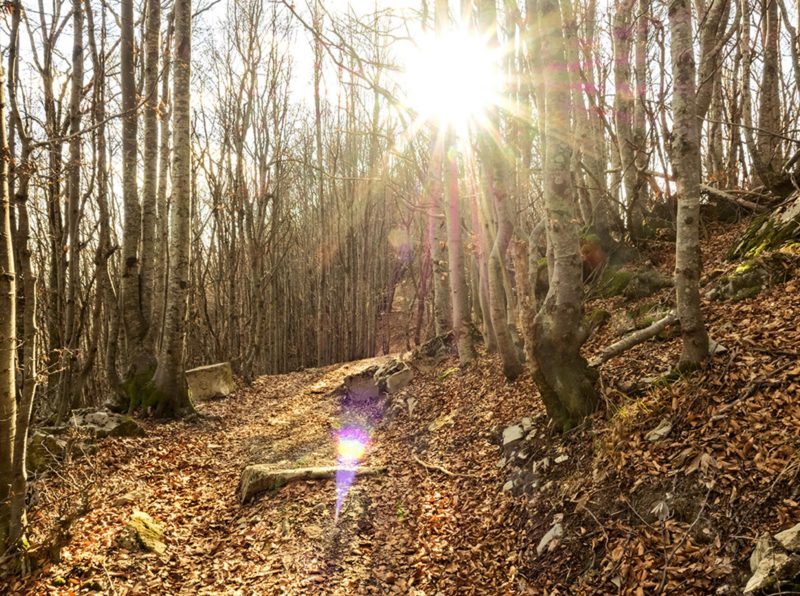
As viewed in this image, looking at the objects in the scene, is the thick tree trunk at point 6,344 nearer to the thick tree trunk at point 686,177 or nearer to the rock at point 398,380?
the thick tree trunk at point 686,177

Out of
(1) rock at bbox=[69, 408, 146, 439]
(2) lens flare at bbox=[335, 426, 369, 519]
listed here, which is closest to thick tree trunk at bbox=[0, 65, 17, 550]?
(2) lens flare at bbox=[335, 426, 369, 519]

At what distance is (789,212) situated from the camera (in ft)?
17.0

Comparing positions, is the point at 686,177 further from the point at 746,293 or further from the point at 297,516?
the point at 297,516

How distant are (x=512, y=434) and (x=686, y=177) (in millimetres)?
2863

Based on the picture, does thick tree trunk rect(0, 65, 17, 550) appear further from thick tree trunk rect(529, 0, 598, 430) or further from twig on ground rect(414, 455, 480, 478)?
thick tree trunk rect(529, 0, 598, 430)

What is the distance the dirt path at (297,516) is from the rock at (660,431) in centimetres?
135

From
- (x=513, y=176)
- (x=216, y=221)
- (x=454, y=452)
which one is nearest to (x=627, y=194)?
(x=513, y=176)

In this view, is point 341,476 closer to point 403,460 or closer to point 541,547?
point 403,460

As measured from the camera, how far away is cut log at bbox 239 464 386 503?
5070 mm

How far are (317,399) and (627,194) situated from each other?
7.13 metres

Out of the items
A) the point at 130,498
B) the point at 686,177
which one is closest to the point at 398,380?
the point at 130,498

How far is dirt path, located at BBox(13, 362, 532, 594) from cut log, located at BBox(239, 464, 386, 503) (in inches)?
4.6

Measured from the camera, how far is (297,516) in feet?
14.9

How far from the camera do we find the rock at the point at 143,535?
395cm
